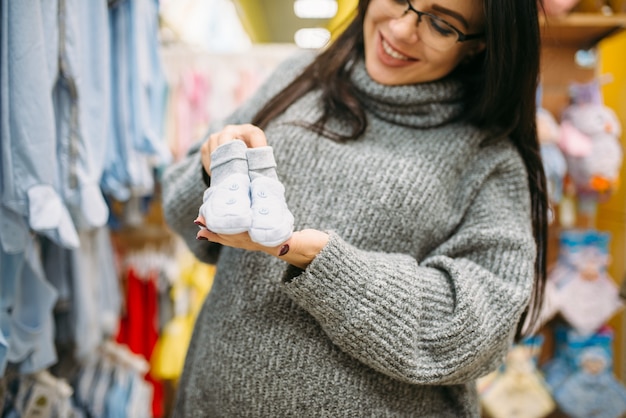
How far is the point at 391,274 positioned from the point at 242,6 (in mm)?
4006

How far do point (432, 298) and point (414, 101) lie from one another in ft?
1.09

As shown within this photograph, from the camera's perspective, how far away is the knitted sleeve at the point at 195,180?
0.79 m

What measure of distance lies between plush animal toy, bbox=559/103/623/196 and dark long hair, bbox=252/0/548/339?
1.20m

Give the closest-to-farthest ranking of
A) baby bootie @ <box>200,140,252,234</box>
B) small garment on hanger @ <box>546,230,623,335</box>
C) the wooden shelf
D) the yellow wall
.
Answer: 1. baby bootie @ <box>200,140,252,234</box>
2. the wooden shelf
3. small garment on hanger @ <box>546,230,623,335</box>
4. the yellow wall

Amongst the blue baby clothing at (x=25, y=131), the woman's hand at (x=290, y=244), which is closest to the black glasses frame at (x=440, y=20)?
the woman's hand at (x=290, y=244)

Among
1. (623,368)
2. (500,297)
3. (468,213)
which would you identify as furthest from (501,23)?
(623,368)

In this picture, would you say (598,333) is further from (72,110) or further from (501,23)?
(72,110)

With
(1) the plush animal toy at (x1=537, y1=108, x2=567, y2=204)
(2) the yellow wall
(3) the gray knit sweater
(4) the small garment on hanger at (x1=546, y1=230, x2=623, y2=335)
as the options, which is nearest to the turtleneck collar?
(3) the gray knit sweater

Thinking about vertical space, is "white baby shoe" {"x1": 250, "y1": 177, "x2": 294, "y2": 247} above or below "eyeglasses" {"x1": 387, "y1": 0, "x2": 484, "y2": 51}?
below

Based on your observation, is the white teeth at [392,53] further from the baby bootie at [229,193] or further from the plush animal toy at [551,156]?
the plush animal toy at [551,156]

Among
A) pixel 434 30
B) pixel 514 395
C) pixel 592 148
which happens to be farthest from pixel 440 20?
pixel 514 395

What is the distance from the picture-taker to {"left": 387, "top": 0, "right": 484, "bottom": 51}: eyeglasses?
0.73 m

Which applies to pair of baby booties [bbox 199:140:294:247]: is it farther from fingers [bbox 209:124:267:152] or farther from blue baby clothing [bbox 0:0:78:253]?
blue baby clothing [bbox 0:0:78:253]

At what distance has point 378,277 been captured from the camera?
2.06 feet
